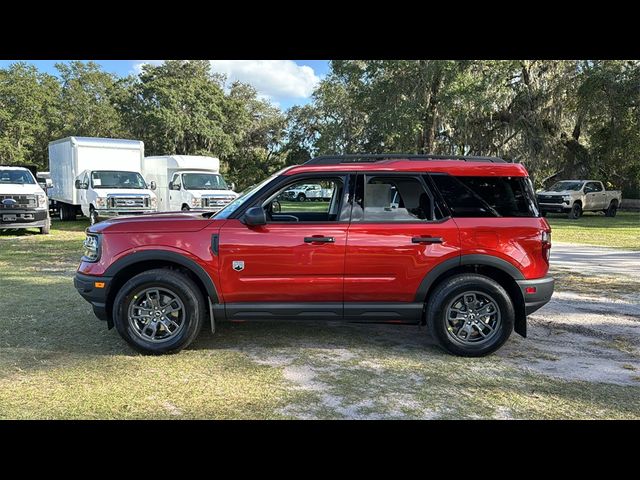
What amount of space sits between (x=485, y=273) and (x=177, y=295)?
302cm

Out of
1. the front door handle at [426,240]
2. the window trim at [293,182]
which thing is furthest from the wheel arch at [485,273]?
the window trim at [293,182]

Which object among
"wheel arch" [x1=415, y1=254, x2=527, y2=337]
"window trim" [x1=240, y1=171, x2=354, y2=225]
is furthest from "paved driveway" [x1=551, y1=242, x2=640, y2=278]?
"window trim" [x1=240, y1=171, x2=354, y2=225]

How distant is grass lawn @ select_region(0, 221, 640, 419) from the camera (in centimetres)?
361

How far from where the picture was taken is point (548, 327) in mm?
5734

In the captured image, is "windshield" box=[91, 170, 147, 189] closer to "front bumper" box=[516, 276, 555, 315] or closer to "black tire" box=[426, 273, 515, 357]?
"black tire" box=[426, 273, 515, 357]

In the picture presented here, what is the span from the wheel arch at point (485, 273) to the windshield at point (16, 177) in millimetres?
13992

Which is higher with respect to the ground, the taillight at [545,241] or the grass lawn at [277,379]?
the taillight at [545,241]

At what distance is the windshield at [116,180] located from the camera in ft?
52.3

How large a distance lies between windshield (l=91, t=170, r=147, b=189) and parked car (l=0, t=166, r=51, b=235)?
1.83 meters

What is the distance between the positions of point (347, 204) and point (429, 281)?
108 cm

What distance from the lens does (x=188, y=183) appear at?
684 inches

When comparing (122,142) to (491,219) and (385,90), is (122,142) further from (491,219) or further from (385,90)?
(491,219)

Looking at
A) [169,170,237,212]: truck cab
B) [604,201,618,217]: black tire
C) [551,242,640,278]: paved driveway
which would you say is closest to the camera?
[551,242,640,278]: paved driveway

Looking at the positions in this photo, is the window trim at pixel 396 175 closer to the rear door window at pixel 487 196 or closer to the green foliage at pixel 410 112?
the rear door window at pixel 487 196
